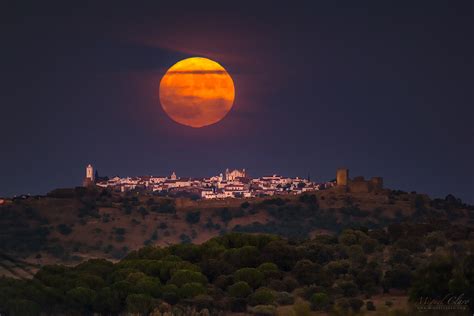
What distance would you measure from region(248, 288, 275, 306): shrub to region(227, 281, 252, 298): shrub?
509 mm

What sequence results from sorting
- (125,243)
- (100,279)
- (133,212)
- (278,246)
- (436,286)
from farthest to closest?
(133,212)
(125,243)
(278,246)
(100,279)
(436,286)

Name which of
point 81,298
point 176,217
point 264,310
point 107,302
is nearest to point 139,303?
point 107,302

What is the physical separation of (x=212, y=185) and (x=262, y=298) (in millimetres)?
97187

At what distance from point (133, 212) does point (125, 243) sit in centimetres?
860

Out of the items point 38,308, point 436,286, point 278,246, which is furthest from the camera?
point 278,246

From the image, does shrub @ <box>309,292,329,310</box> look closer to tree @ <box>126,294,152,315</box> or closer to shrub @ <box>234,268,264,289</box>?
shrub @ <box>234,268,264,289</box>

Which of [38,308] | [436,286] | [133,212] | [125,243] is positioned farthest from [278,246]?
[133,212]

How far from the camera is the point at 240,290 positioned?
3378 centimetres

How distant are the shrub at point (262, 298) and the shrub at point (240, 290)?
20.0 inches

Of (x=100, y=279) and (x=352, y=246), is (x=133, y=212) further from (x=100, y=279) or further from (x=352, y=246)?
(x=100, y=279)

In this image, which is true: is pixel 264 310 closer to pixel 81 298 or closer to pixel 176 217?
pixel 81 298

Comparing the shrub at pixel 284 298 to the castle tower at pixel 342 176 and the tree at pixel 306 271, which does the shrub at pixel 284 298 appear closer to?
the tree at pixel 306 271

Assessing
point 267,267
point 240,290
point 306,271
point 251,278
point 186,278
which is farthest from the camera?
point 267,267

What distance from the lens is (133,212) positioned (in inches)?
3435
